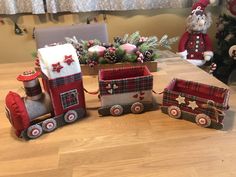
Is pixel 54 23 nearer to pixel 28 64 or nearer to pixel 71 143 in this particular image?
pixel 28 64

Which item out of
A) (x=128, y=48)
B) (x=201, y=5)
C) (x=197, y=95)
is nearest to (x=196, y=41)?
(x=201, y=5)

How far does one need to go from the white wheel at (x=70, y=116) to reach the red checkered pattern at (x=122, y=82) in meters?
0.11

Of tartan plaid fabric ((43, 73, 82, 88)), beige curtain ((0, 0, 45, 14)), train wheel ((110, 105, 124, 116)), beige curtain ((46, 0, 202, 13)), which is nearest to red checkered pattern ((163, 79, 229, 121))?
train wheel ((110, 105, 124, 116))

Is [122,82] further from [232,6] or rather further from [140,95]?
[232,6]

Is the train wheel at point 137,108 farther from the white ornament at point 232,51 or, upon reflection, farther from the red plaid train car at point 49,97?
the white ornament at point 232,51

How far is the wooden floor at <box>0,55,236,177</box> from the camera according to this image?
59cm

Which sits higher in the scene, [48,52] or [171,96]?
[48,52]

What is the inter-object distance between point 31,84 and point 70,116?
0.16 meters

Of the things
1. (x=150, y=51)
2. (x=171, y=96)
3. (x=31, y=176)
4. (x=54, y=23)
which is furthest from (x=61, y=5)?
(x=31, y=176)

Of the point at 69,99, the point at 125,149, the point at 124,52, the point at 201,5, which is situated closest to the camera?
the point at 125,149

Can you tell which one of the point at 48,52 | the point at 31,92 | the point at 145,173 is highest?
the point at 48,52

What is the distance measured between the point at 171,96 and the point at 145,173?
0.94 feet

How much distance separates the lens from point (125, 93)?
→ 800mm

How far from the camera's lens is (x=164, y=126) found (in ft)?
2.49
